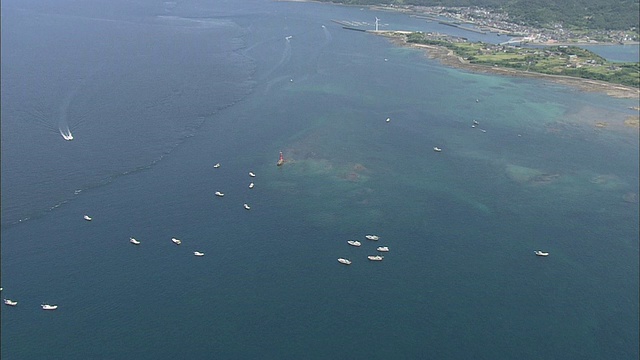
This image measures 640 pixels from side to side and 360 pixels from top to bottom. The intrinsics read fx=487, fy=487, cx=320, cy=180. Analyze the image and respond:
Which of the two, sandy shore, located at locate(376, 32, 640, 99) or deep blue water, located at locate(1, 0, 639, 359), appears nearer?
deep blue water, located at locate(1, 0, 639, 359)

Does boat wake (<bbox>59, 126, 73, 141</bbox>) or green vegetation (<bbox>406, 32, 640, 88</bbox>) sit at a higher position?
green vegetation (<bbox>406, 32, 640, 88</bbox>)

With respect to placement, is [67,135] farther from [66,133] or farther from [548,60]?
[548,60]

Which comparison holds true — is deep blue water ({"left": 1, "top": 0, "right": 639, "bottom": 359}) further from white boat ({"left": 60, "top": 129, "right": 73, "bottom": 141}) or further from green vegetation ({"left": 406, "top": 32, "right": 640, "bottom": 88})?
green vegetation ({"left": 406, "top": 32, "right": 640, "bottom": 88})

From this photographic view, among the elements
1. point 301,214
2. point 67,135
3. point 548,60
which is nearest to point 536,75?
point 548,60

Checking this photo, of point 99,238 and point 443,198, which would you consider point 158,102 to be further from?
point 443,198

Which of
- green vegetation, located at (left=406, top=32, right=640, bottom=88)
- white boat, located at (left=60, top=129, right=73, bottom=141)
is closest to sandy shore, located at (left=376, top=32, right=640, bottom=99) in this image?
green vegetation, located at (left=406, top=32, right=640, bottom=88)

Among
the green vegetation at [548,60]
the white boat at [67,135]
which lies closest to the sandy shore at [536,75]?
the green vegetation at [548,60]
